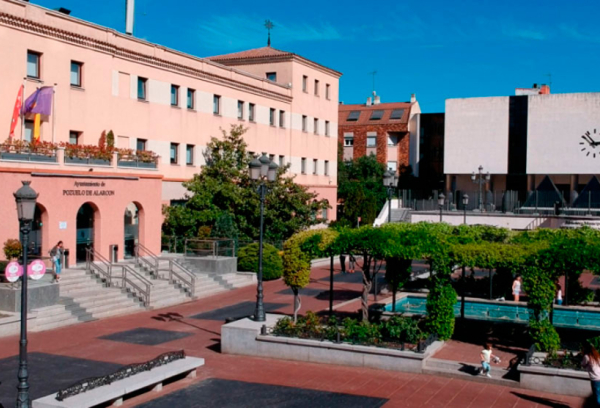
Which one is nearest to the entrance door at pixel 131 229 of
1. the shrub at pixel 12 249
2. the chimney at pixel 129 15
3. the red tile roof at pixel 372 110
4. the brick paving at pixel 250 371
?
the brick paving at pixel 250 371

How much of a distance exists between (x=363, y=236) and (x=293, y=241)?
6.75 ft

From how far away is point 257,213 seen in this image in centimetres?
3847

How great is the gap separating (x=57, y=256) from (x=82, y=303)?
2.69m

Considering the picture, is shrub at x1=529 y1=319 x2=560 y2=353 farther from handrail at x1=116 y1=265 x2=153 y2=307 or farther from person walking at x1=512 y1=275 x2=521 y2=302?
handrail at x1=116 y1=265 x2=153 y2=307

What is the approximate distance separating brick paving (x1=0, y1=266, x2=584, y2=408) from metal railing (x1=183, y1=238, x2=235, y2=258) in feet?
23.9

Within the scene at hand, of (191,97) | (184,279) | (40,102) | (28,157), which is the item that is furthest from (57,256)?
(191,97)

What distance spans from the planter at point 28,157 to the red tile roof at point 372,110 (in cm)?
4821

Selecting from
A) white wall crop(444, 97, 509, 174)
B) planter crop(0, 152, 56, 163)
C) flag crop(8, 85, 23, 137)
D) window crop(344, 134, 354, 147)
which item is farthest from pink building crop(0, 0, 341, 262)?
window crop(344, 134, 354, 147)

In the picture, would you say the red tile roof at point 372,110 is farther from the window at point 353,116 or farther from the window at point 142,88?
the window at point 142,88

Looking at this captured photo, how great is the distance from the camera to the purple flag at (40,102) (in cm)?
2911

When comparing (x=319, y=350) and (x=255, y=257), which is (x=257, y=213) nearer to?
(x=255, y=257)

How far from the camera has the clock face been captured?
189 feet

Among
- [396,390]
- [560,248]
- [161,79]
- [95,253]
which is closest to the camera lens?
[396,390]

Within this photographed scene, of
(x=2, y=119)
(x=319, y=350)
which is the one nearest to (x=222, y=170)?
(x=2, y=119)
